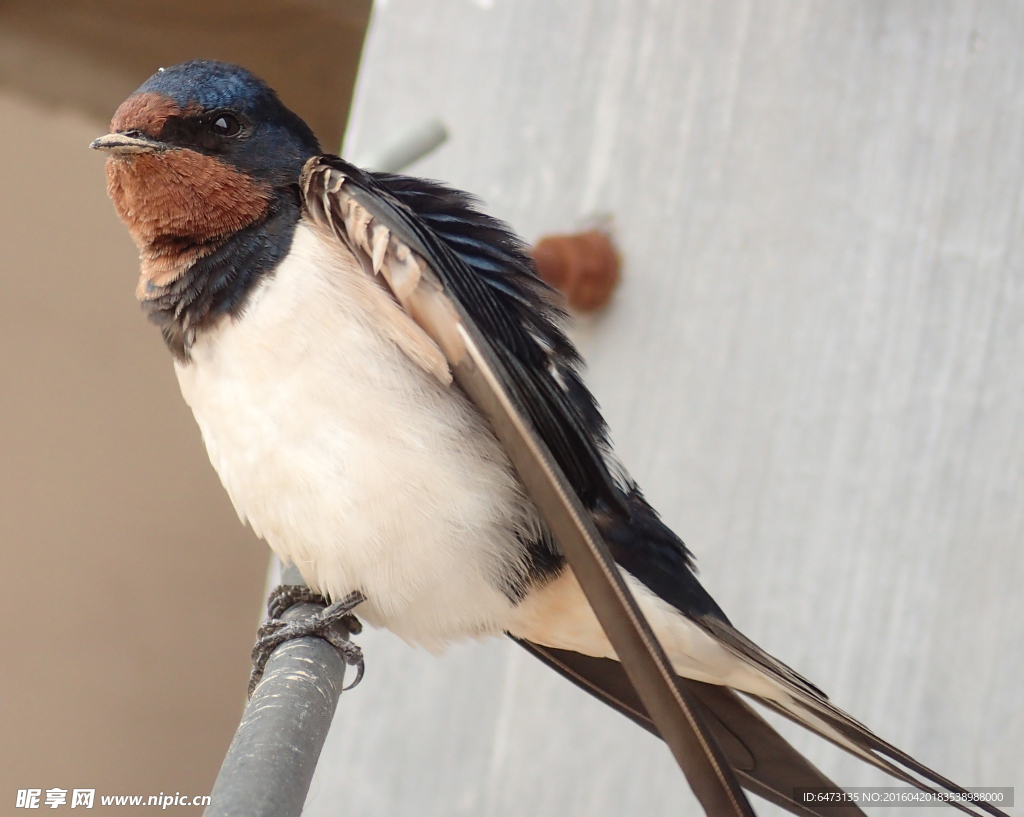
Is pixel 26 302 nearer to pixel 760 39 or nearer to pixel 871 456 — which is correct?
pixel 760 39

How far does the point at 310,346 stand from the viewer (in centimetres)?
110

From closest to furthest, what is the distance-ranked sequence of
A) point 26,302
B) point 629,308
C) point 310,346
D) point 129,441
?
point 310,346 → point 629,308 → point 26,302 → point 129,441

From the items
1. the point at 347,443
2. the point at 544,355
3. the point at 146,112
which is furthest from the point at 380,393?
the point at 146,112

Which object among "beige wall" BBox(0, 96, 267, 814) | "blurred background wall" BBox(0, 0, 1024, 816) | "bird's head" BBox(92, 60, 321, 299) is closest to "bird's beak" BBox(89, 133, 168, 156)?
"bird's head" BBox(92, 60, 321, 299)

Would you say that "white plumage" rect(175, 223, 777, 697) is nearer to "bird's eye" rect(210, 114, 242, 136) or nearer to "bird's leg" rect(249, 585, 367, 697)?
"bird's leg" rect(249, 585, 367, 697)

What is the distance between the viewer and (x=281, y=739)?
2.47 feet

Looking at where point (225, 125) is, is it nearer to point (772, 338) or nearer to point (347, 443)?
point (347, 443)

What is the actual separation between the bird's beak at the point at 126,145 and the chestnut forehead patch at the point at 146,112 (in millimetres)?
12

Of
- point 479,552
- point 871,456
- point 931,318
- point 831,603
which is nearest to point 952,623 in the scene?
point 831,603

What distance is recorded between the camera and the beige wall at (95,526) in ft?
10.1

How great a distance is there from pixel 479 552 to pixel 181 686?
99.0 inches

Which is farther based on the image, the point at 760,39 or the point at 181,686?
the point at 181,686

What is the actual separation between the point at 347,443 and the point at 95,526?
2.46 meters

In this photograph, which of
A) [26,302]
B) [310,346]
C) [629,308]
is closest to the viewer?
[310,346]
